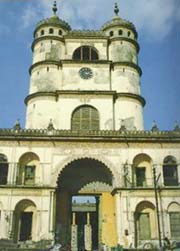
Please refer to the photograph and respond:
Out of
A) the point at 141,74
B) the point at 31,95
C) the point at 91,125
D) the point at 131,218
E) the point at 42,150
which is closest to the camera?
the point at 131,218

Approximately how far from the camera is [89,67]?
130ft

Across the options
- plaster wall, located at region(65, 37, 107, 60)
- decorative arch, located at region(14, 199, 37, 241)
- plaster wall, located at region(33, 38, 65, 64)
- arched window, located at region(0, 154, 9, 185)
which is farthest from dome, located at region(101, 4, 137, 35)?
decorative arch, located at region(14, 199, 37, 241)

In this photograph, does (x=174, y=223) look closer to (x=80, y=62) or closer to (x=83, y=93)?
(x=83, y=93)

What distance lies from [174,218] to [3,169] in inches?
605

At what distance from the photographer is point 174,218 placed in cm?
3022

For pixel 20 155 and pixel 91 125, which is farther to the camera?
pixel 91 125

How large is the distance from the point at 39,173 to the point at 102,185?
6.21m

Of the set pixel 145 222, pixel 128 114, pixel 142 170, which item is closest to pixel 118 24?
pixel 128 114

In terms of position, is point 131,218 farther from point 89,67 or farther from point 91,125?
point 89,67

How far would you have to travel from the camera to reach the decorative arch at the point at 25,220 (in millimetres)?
29734

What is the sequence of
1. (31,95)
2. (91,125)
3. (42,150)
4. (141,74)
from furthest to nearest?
1. (141,74)
2. (31,95)
3. (91,125)
4. (42,150)

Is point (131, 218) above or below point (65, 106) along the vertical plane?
below

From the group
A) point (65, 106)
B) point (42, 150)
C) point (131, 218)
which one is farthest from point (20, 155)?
point (131, 218)

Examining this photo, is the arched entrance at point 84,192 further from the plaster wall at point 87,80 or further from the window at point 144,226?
the plaster wall at point 87,80
